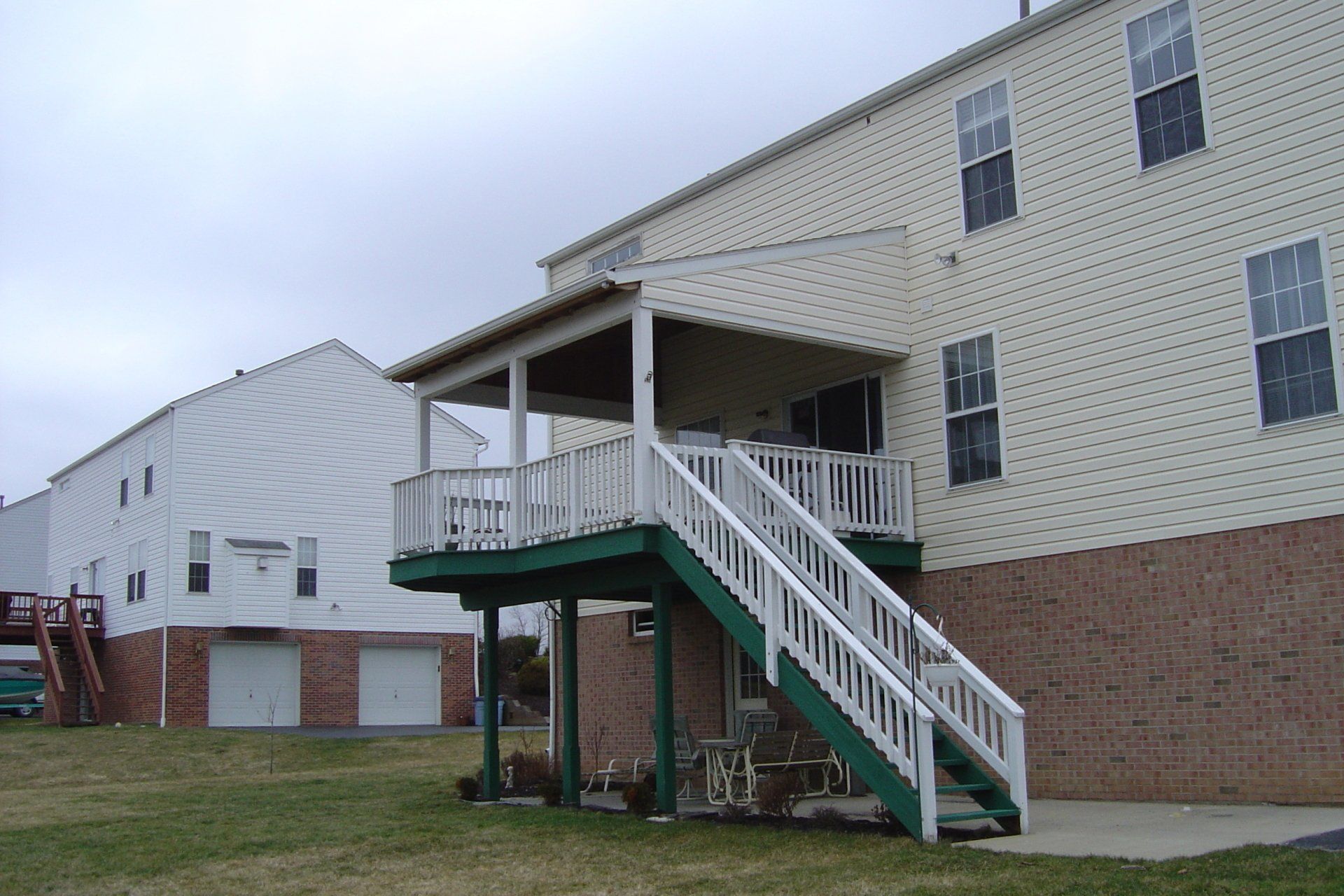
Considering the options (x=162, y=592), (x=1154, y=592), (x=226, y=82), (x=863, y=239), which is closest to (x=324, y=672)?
(x=162, y=592)

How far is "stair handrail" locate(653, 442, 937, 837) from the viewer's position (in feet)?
30.3

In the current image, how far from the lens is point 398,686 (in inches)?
1373

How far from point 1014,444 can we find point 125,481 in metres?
28.9

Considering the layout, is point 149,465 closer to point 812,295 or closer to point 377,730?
point 377,730

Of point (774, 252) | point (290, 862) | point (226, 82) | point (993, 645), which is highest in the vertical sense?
point (226, 82)

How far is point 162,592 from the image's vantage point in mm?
31844

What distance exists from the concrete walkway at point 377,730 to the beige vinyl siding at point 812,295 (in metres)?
18.1

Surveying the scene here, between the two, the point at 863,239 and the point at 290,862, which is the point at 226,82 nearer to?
the point at 863,239

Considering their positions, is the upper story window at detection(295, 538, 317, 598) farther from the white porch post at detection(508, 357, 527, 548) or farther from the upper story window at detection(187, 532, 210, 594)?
the white porch post at detection(508, 357, 527, 548)

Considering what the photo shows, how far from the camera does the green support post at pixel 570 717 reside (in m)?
13.9

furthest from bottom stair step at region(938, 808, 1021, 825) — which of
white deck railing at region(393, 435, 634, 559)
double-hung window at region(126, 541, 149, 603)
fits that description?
double-hung window at region(126, 541, 149, 603)

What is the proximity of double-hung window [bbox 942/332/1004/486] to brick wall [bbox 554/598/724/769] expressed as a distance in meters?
4.34

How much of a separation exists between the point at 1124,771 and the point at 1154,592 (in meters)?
1.65

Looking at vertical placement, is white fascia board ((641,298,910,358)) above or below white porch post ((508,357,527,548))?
above
